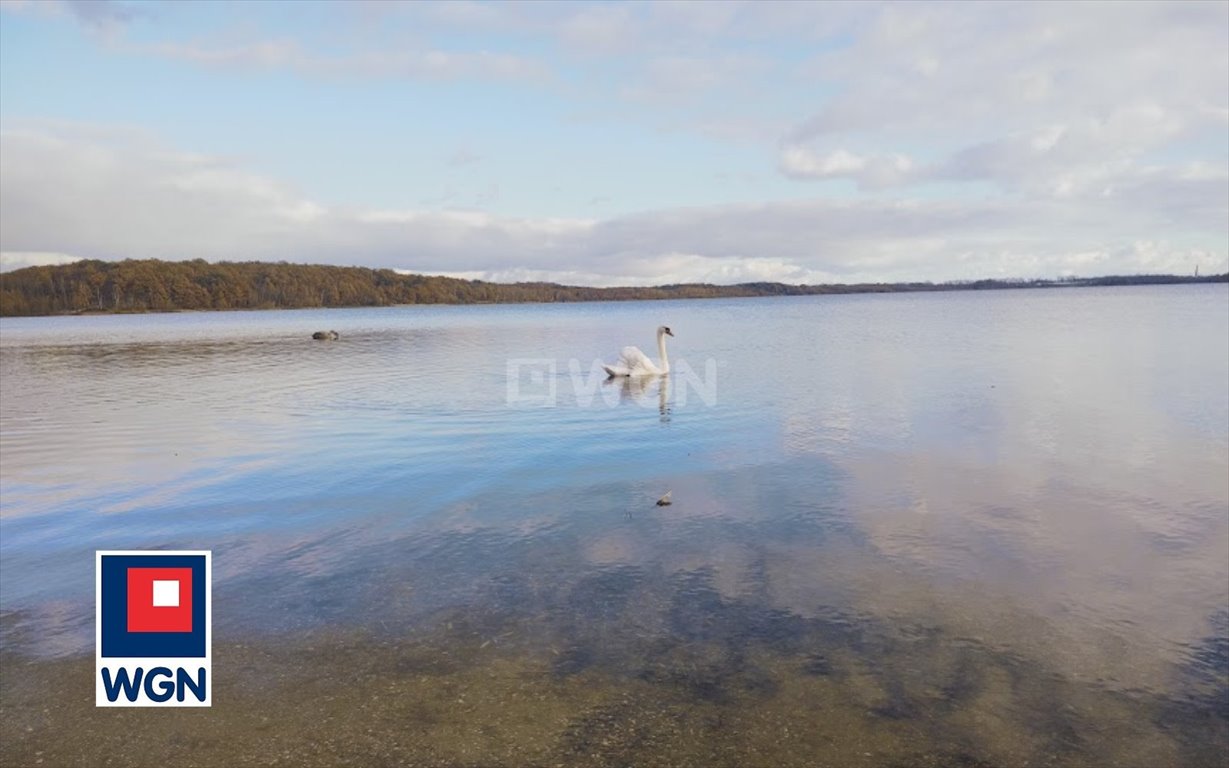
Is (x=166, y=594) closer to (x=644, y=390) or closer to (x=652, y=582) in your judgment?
(x=652, y=582)

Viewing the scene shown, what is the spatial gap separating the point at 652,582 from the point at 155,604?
4197mm

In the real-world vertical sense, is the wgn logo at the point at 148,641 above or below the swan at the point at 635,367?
below

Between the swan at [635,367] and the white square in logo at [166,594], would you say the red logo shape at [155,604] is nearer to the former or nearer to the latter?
the white square in logo at [166,594]

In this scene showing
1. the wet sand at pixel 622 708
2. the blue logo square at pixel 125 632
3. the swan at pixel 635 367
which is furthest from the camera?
the swan at pixel 635 367

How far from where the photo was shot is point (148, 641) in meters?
6.13

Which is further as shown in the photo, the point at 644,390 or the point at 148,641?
the point at 644,390

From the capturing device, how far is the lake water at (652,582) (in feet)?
17.1

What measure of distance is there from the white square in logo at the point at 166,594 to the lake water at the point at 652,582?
1.63 ft

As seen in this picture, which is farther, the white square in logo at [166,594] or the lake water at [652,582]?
the white square in logo at [166,594]

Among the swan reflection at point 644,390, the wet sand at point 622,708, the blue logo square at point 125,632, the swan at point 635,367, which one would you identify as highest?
the swan at point 635,367

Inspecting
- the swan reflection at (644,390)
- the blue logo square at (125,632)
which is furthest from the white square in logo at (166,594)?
the swan reflection at (644,390)

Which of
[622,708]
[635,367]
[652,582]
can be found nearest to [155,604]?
[622,708]

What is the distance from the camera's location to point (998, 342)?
39.7 m

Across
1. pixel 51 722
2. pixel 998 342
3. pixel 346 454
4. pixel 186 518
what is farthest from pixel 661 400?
pixel 998 342
